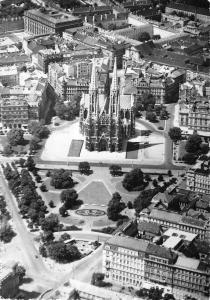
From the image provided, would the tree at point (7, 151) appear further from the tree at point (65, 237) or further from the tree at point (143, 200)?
the tree at point (65, 237)

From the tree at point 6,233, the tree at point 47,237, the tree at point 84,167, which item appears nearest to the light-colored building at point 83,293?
the tree at point 47,237

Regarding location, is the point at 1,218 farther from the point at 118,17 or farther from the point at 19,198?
the point at 118,17

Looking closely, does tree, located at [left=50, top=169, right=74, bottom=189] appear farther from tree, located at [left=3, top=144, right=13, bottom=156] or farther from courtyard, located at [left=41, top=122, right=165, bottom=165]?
tree, located at [left=3, top=144, right=13, bottom=156]

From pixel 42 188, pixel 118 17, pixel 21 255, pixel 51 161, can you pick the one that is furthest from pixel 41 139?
pixel 118 17

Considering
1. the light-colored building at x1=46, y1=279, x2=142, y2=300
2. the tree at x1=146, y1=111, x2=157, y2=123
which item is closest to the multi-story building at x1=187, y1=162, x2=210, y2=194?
the light-colored building at x1=46, y1=279, x2=142, y2=300

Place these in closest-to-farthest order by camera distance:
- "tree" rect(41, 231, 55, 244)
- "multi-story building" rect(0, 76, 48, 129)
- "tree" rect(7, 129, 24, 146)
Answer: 1. "tree" rect(41, 231, 55, 244)
2. "tree" rect(7, 129, 24, 146)
3. "multi-story building" rect(0, 76, 48, 129)
